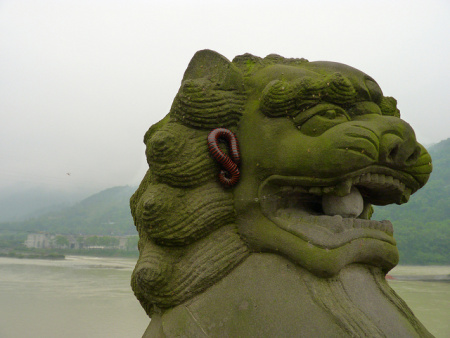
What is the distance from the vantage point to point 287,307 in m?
1.83

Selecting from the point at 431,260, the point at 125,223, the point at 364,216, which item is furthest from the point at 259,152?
the point at 125,223

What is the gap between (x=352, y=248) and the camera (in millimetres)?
1997

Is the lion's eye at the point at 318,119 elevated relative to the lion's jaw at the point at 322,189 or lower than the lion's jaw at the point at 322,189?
elevated

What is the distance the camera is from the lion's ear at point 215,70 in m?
2.33

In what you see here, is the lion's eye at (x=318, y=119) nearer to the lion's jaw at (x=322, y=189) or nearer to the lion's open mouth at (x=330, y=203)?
the lion's jaw at (x=322, y=189)

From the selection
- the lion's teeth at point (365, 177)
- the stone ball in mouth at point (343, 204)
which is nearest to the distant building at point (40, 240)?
the stone ball in mouth at point (343, 204)

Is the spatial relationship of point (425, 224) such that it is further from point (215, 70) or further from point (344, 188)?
point (215, 70)

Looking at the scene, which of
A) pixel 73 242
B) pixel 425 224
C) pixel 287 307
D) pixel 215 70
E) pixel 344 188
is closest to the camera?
pixel 287 307

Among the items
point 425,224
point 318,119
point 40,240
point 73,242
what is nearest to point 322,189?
point 318,119

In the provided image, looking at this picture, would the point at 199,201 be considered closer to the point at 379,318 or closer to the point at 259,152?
the point at 259,152

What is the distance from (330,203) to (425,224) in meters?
25.4

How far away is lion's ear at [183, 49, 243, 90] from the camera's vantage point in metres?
2.33

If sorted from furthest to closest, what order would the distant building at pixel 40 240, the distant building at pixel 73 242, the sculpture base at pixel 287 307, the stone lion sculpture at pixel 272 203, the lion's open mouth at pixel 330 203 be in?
the distant building at pixel 40 240
the distant building at pixel 73 242
the lion's open mouth at pixel 330 203
the stone lion sculpture at pixel 272 203
the sculpture base at pixel 287 307

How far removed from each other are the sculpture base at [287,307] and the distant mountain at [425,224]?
59.5ft
